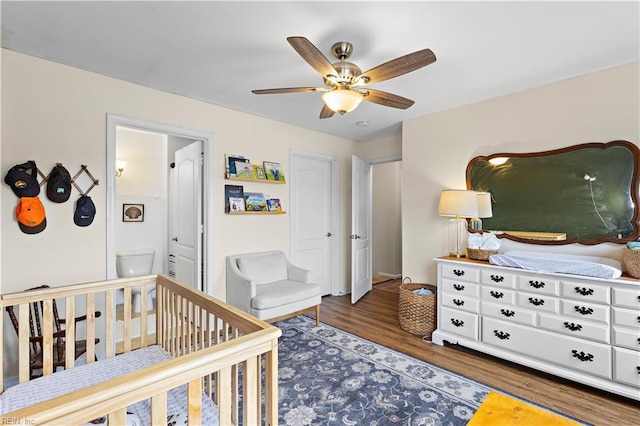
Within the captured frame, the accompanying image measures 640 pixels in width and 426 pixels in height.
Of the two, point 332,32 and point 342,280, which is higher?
point 332,32

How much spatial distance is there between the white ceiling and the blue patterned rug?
2.38 m

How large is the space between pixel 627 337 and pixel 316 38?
2844mm

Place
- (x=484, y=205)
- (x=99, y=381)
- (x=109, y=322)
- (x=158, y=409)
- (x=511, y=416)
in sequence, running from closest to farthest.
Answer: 1. (x=158, y=409)
2. (x=511, y=416)
3. (x=99, y=381)
4. (x=109, y=322)
5. (x=484, y=205)

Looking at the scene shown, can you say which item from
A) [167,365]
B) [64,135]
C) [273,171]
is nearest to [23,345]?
[167,365]

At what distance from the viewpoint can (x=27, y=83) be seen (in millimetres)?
2205

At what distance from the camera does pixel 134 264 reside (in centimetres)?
374

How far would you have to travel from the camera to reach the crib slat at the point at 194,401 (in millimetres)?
960

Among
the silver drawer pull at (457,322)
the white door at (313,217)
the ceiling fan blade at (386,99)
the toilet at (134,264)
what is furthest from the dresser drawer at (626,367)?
the toilet at (134,264)

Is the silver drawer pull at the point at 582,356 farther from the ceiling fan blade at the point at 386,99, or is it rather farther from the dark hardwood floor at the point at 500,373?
the ceiling fan blade at the point at 386,99

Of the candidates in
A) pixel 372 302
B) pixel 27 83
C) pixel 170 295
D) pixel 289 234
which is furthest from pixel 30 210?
pixel 372 302

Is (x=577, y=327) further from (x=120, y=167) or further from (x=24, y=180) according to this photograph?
(x=120, y=167)

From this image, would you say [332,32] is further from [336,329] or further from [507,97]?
[336,329]

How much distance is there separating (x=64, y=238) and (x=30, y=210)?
1.00 feet

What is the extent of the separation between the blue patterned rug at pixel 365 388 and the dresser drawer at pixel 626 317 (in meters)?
0.98
